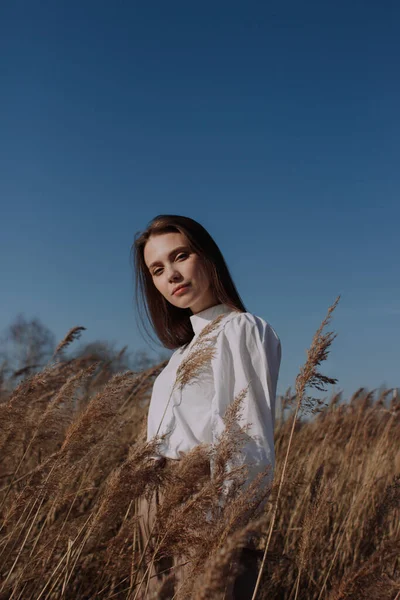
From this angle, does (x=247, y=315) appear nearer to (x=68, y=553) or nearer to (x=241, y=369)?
(x=241, y=369)

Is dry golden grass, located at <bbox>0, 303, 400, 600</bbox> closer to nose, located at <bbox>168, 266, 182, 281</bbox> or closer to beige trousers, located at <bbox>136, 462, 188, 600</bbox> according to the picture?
beige trousers, located at <bbox>136, 462, 188, 600</bbox>

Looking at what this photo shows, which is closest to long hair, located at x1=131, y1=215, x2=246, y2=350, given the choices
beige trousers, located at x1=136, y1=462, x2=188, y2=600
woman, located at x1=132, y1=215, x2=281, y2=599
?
woman, located at x1=132, y1=215, x2=281, y2=599

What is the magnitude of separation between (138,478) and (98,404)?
0.31 meters

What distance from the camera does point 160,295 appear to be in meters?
2.56

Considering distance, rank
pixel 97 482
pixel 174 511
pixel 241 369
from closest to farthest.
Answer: pixel 174 511
pixel 241 369
pixel 97 482

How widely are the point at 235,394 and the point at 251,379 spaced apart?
0.06m

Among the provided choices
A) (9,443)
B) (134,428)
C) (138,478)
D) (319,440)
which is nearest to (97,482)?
(134,428)

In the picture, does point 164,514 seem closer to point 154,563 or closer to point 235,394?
point 154,563

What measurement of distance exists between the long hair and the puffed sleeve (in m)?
0.30

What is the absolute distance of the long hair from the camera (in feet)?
7.27

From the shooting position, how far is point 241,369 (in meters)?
1.68

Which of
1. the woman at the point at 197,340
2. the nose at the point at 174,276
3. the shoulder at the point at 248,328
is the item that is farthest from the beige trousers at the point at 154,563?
the nose at the point at 174,276

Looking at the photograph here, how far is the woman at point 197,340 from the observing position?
1.62 m

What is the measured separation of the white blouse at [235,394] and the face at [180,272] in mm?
266
